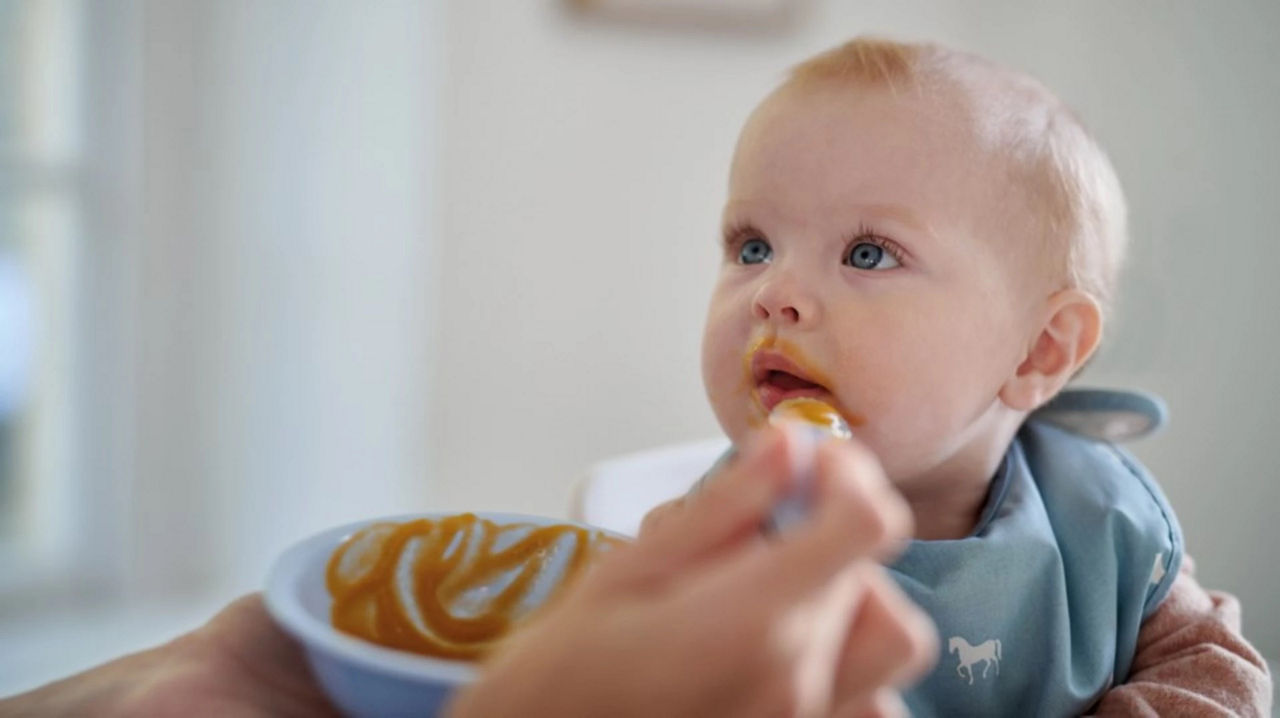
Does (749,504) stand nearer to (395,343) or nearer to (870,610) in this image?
(870,610)

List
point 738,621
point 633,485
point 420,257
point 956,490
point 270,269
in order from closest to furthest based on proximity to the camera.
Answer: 1. point 738,621
2. point 956,490
3. point 633,485
4. point 270,269
5. point 420,257

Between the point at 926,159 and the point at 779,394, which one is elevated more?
the point at 926,159

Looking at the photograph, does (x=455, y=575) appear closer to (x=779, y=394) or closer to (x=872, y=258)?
(x=779, y=394)

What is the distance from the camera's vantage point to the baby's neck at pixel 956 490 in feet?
3.18

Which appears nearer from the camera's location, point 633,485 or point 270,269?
point 633,485

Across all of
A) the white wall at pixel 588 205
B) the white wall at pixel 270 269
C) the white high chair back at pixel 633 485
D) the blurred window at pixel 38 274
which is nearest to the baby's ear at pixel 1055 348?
the white high chair back at pixel 633 485

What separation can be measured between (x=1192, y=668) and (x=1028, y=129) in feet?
1.44

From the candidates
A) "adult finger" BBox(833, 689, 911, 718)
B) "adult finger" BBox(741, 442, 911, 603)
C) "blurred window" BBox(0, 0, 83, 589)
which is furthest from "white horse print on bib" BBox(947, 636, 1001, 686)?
"blurred window" BBox(0, 0, 83, 589)

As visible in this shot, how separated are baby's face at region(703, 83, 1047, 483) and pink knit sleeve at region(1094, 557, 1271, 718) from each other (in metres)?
0.23

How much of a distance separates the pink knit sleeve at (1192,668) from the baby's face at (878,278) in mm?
233

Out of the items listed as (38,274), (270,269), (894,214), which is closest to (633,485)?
(894,214)

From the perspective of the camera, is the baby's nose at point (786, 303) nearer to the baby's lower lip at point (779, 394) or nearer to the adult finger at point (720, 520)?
the baby's lower lip at point (779, 394)

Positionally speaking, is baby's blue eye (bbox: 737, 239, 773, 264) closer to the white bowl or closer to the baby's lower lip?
the baby's lower lip

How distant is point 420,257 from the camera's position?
2.10m
